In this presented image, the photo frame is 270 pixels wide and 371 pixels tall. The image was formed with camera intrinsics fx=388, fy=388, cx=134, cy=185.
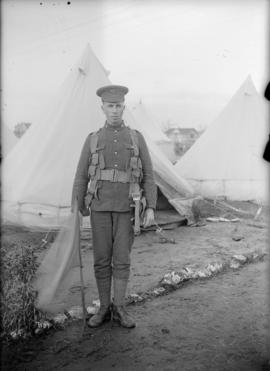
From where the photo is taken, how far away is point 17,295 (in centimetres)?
284

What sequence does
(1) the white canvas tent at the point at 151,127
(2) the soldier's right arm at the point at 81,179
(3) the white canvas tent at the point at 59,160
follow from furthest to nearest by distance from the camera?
(1) the white canvas tent at the point at 151,127, (3) the white canvas tent at the point at 59,160, (2) the soldier's right arm at the point at 81,179

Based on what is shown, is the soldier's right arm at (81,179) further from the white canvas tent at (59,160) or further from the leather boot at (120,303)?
the white canvas tent at (59,160)

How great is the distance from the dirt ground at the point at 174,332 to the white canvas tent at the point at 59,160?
4.47 feet

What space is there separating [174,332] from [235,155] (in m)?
8.05

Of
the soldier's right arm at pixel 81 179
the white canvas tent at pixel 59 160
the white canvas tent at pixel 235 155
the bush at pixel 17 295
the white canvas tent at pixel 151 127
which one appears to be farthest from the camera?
the white canvas tent at pixel 151 127

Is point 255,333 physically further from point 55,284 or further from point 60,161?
point 60,161

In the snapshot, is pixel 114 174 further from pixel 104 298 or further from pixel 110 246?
pixel 104 298

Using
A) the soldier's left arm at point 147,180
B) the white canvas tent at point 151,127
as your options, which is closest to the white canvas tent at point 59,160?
the soldier's left arm at point 147,180

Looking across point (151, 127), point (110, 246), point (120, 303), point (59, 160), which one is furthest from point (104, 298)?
point (151, 127)

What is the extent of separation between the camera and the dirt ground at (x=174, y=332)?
8.45 ft

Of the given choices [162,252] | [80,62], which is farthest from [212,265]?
[80,62]

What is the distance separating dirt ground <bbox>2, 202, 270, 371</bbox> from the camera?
2576 mm

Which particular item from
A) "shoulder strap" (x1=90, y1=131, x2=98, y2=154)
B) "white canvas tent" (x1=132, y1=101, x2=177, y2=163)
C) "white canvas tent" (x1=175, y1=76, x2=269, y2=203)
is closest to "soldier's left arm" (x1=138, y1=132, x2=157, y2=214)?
"shoulder strap" (x1=90, y1=131, x2=98, y2=154)

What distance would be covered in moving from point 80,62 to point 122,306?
5.13 metres
